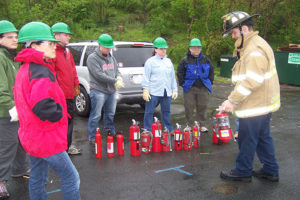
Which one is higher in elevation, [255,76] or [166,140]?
[255,76]

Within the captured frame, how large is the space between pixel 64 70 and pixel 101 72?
888mm

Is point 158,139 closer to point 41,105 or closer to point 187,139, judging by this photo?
point 187,139

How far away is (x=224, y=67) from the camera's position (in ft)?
51.8

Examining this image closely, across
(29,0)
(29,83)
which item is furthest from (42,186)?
(29,0)

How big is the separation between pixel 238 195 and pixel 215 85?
1043 cm

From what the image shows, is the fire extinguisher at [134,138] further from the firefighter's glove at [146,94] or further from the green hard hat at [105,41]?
the green hard hat at [105,41]

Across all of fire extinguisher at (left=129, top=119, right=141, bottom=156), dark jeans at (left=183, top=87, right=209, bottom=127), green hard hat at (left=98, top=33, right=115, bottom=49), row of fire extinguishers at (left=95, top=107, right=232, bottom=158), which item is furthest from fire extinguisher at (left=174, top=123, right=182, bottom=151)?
green hard hat at (left=98, top=33, right=115, bottom=49)

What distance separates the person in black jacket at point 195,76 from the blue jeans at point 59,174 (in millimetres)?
3750

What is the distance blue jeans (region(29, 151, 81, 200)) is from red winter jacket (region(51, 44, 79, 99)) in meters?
1.92

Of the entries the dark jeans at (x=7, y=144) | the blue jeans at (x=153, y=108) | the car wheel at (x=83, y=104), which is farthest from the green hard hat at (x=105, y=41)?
the car wheel at (x=83, y=104)

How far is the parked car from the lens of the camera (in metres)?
7.14

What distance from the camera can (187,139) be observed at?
209 inches

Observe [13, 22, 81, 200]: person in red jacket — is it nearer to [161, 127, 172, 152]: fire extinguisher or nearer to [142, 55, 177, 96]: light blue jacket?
[161, 127, 172, 152]: fire extinguisher

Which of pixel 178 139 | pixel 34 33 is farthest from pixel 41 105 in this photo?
pixel 178 139
